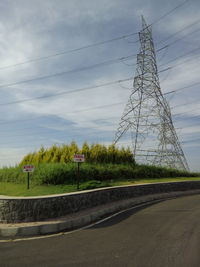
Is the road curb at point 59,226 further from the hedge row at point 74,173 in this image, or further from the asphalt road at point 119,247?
the hedge row at point 74,173

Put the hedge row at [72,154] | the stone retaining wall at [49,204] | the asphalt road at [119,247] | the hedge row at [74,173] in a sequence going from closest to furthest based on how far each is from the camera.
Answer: the asphalt road at [119,247]
the stone retaining wall at [49,204]
the hedge row at [74,173]
the hedge row at [72,154]

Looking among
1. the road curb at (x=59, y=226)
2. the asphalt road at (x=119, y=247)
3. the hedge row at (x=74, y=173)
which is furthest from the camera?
the hedge row at (x=74, y=173)

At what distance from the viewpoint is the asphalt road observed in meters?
4.87

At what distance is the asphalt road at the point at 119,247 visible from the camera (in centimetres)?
487

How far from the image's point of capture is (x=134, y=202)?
12453mm

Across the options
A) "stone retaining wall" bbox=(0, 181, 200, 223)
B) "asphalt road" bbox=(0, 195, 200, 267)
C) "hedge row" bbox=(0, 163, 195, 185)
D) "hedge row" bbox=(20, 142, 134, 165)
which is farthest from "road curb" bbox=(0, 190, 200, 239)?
"hedge row" bbox=(20, 142, 134, 165)

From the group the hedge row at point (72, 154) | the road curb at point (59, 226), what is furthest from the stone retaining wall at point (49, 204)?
the hedge row at point (72, 154)

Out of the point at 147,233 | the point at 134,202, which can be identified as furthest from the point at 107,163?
the point at 147,233

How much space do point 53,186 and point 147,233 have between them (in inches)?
250

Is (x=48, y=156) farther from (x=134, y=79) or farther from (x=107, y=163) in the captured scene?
(x=134, y=79)

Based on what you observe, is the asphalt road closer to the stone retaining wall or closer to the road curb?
the road curb

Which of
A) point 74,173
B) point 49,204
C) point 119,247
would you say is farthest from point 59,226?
point 74,173

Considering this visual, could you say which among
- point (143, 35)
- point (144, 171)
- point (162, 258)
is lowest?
point (162, 258)

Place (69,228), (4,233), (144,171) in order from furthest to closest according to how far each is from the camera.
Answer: (144,171)
(69,228)
(4,233)
